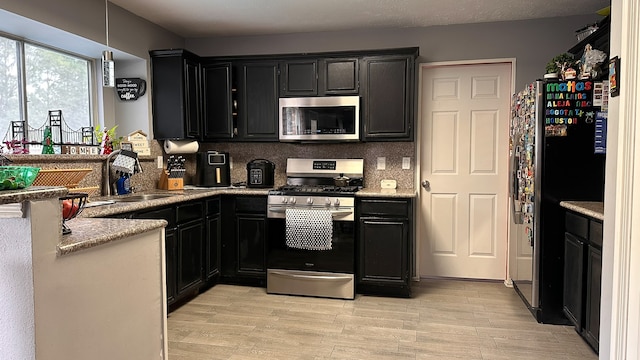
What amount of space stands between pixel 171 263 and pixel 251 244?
0.85 meters

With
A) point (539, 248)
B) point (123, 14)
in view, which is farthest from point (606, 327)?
point (123, 14)

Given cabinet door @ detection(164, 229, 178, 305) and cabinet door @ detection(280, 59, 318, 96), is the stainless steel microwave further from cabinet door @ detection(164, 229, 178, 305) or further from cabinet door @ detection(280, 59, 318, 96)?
cabinet door @ detection(164, 229, 178, 305)

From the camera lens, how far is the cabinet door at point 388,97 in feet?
12.4

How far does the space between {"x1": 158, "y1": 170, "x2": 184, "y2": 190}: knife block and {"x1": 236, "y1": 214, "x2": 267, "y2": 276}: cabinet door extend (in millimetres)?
662

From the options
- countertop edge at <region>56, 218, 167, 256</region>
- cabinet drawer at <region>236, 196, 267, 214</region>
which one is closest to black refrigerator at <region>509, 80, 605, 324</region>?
→ cabinet drawer at <region>236, 196, 267, 214</region>

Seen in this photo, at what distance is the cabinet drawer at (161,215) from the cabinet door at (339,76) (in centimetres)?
179

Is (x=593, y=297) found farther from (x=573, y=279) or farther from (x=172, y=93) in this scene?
(x=172, y=93)

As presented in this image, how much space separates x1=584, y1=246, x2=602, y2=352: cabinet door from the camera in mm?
2320

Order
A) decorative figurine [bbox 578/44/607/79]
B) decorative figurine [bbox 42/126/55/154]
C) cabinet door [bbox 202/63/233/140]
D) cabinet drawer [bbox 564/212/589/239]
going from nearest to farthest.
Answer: cabinet drawer [bbox 564/212/589/239], decorative figurine [bbox 578/44/607/79], decorative figurine [bbox 42/126/55/154], cabinet door [bbox 202/63/233/140]

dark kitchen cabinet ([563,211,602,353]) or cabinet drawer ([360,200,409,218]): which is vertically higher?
cabinet drawer ([360,200,409,218])

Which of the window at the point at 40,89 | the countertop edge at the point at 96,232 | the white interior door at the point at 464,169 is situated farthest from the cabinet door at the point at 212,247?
the white interior door at the point at 464,169

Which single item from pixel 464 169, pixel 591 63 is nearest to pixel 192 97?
pixel 464 169

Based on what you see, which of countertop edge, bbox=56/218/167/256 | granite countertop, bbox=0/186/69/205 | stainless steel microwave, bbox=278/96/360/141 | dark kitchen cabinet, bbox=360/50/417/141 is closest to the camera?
granite countertop, bbox=0/186/69/205

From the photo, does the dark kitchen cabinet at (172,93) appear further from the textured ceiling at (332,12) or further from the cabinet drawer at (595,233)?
the cabinet drawer at (595,233)
